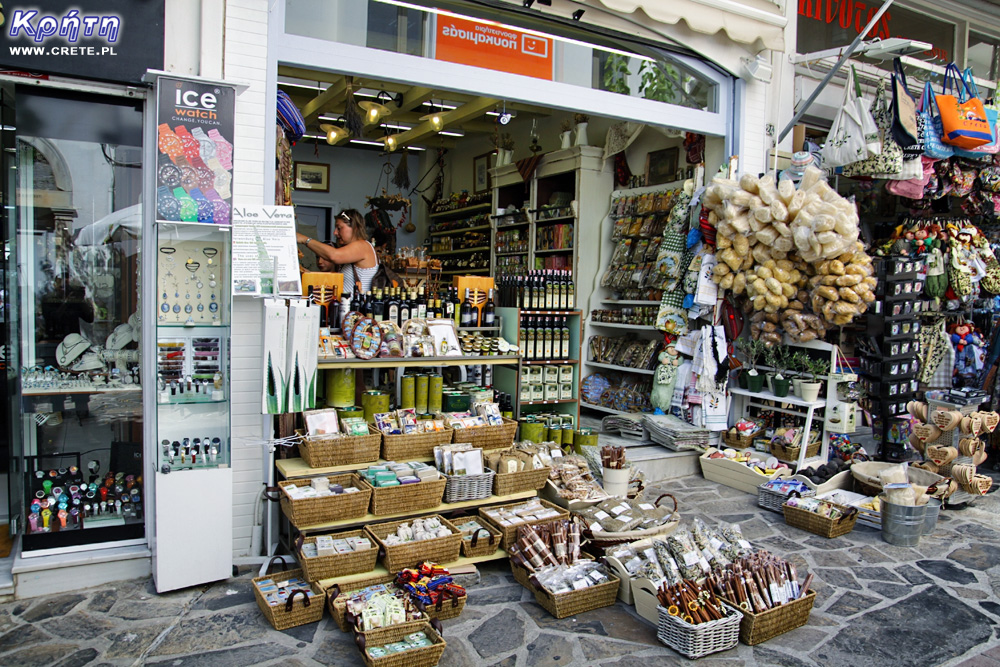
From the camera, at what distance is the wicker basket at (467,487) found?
443cm

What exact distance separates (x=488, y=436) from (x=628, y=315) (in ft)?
11.1

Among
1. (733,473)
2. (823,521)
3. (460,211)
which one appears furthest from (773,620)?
(460,211)

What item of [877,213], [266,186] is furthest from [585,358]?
[266,186]

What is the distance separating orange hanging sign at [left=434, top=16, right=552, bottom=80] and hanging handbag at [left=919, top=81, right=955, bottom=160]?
368 cm

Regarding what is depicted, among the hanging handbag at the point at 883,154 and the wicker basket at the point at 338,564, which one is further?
the hanging handbag at the point at 883,154

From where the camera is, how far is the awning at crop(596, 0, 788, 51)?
5.25 m

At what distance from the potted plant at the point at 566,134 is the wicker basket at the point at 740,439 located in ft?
12.8

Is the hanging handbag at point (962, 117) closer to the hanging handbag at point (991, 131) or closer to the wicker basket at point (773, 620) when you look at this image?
the hanging handbag at point (991, 131)

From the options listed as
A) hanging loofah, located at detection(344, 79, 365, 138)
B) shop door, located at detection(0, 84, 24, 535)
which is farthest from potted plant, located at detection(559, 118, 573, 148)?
shop door, located at detection(0, 84, 24, 535)

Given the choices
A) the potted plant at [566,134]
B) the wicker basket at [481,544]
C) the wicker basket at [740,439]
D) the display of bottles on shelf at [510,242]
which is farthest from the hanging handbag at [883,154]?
the wicker basket at [481,544]

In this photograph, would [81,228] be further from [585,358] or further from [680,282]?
[585,358]

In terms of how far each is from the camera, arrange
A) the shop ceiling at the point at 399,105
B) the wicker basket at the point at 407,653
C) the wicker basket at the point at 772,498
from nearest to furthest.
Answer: the wicker basket at the point at 407,653
the wicker basket at the point at 772,498
the shop ceiling at the point at 399,105

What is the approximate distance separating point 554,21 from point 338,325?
2770mm

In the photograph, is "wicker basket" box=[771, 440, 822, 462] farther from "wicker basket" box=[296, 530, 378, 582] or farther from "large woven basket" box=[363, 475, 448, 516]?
"wicker basket" box=[296, 530, 378, 582]
